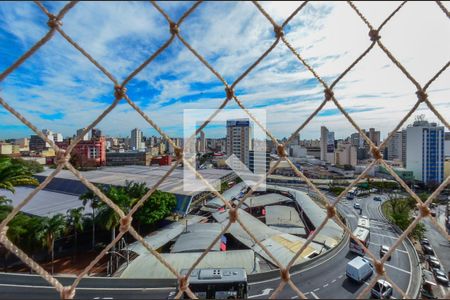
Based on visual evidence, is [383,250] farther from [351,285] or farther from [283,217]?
[283,217]

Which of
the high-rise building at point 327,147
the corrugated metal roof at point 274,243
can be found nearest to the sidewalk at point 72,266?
the corrugated metal roof at point 274,243

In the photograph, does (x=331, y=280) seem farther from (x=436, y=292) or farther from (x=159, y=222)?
(x=159, y=222)

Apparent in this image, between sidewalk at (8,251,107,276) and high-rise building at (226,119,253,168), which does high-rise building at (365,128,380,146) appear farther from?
sidewalk at (8,251,107,276)

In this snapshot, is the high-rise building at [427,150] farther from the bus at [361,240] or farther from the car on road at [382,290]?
the car on road at [382,290]

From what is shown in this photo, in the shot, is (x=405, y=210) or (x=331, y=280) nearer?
(x=331, y=280)

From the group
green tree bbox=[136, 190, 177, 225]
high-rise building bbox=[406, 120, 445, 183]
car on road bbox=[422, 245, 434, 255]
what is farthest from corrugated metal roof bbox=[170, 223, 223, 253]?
high-rise building bbox=[406, 120, 445, 183]

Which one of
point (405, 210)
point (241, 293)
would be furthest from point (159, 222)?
point (405, 210)

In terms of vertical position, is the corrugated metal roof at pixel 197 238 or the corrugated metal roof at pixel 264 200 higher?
the corrugated metal roof at pixel 197 238
